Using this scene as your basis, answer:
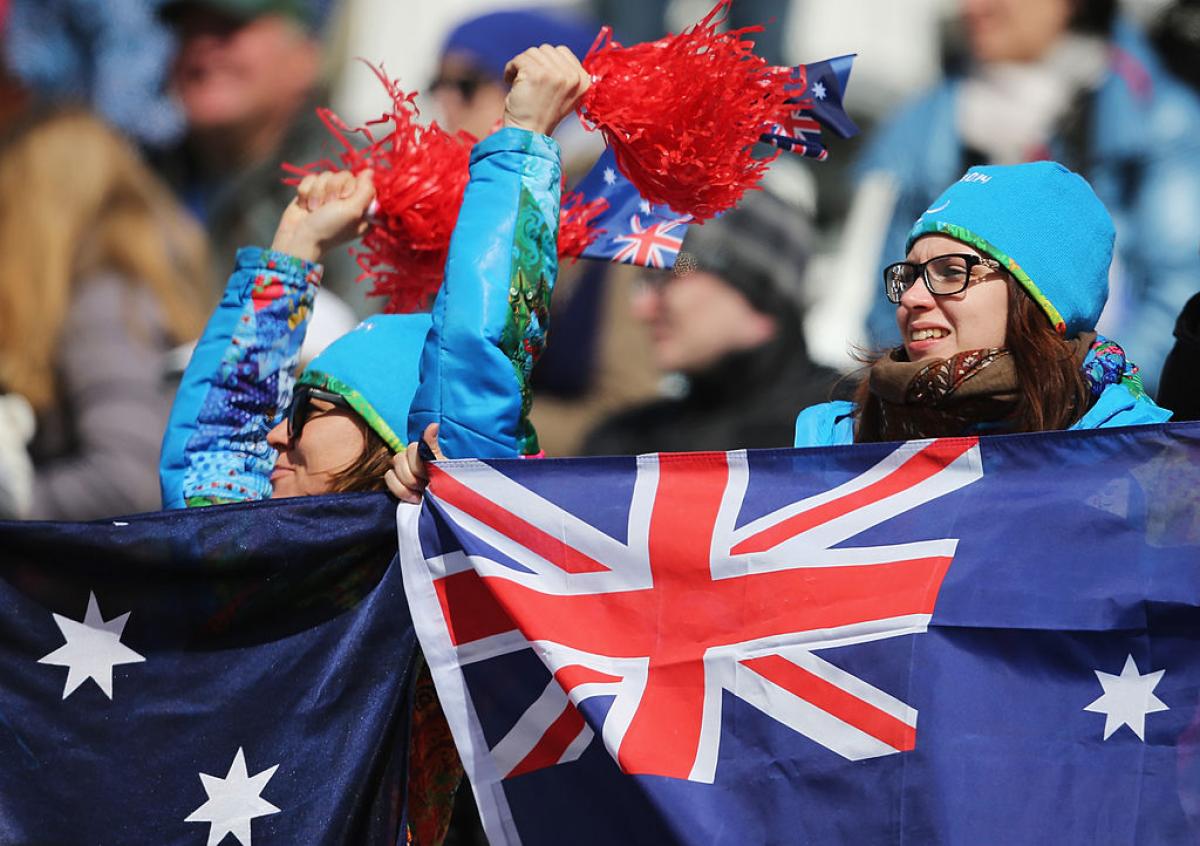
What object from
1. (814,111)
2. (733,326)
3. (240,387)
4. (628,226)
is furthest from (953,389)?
(733,326)

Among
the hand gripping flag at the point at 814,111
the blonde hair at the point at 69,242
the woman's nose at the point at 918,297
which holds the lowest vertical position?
the woman's nose at the point at 918,297

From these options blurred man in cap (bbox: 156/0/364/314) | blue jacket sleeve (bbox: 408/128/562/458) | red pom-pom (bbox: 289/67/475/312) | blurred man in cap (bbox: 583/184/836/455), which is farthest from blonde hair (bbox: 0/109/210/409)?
blue jacket sleeve (bbox: 408/128/562/458)

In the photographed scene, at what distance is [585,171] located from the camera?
515 cm

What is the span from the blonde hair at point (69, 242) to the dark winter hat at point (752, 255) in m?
1.66

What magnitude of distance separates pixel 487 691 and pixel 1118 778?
96 centimetres

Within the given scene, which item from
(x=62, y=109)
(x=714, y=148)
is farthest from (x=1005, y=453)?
(x=62, y=109)

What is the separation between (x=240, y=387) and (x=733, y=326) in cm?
224

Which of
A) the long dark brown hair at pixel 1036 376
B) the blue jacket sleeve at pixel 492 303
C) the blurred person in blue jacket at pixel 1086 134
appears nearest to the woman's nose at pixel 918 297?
the long dark brown hair at pixel 1036 376

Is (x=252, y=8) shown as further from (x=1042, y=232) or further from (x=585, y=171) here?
(x=1042, y=232)

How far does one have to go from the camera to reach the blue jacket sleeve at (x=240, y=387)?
3205 mm

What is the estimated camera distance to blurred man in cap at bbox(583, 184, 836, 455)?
509 centimetres

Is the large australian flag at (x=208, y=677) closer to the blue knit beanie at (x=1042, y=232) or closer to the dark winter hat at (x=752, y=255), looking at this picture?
the blue knit beanie at (x=1042, y=232)

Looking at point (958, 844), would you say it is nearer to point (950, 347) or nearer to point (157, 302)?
point (950, 347)

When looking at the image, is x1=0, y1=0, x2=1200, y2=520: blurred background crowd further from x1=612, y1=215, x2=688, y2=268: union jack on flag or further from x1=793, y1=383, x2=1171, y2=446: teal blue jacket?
x1=793, y1=383, x2=1171, y2=446: teal blue jacket
